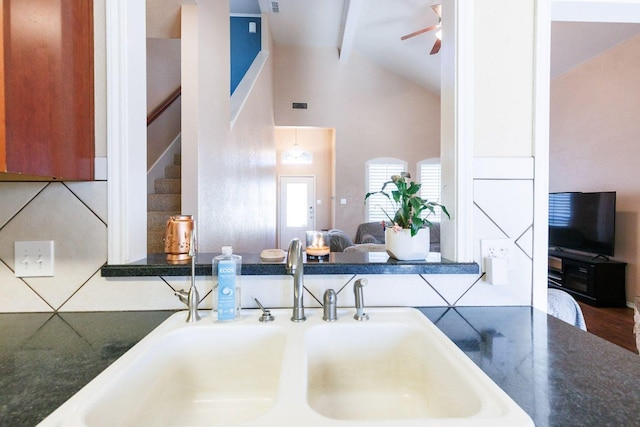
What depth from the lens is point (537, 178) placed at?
1138 mm

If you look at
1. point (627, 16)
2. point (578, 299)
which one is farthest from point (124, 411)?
point (578, 299)

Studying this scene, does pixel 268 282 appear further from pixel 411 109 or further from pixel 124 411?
pixel 411 109

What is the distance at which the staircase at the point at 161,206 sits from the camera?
285 centimetres

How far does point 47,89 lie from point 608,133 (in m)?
5.17

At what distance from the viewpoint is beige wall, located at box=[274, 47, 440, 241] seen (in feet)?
22.3

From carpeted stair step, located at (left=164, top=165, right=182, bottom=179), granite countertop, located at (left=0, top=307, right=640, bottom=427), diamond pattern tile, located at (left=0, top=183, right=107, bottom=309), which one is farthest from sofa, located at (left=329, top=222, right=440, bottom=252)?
diamond pattern tile, located at (left=0, top=183, right=107, bottom=309)

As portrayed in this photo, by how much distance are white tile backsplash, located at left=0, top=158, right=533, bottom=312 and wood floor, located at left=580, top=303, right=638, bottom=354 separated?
2.81 meters

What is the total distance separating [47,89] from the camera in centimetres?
84

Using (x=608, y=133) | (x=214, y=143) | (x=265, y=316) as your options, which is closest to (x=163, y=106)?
(x=214, y=143)

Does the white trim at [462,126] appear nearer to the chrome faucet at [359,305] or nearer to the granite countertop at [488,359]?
the granite countertop at [488,359]

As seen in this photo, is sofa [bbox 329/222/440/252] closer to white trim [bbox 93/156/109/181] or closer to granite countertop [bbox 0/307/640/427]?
granite countertop [bbox 0/307/640/427]

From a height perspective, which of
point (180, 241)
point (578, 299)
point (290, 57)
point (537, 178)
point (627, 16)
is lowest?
point (578, 299)

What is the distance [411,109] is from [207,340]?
703 centimetres

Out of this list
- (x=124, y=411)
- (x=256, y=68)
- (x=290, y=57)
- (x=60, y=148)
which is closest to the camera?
(x=124, y=411)
